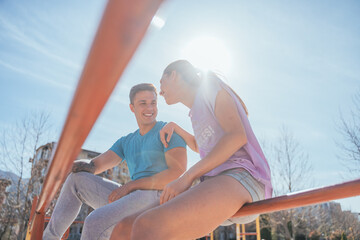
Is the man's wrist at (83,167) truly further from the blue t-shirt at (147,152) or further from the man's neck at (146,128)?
the man's neck at (146,128)

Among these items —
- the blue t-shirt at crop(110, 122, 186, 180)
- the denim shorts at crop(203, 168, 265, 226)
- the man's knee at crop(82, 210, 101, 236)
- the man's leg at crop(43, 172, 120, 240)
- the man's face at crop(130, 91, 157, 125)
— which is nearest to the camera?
the denim shorts at crop(203, 168, 265, 226)

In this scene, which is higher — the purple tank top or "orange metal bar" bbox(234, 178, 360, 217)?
the purple tank top

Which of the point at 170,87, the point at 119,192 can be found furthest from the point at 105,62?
the point at 119,192

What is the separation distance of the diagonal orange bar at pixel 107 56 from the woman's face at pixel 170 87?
1.26 metres

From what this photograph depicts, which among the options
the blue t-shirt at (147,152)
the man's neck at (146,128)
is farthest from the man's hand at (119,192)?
the man's neck at (146,128)

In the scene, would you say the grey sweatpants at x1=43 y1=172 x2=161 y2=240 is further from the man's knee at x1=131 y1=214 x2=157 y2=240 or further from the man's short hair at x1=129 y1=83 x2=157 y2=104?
the man's short hair at x1=129 y1=83 x2=157 y2=104

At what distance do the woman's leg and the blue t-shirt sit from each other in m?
0.92

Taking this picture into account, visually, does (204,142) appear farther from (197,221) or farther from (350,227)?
(350,227)

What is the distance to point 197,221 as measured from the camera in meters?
1.07

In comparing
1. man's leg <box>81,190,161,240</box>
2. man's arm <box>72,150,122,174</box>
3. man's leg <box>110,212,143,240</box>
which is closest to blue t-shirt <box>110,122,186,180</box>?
man's arm <box>72,150,122,174</box>

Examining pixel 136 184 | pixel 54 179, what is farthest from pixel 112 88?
pixel 136 184

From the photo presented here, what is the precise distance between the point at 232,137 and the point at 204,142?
0.91 feet

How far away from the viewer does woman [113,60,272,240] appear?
105 cm

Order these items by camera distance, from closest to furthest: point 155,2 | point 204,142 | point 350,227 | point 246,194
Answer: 1. point 155,2
2. point 246,194
3. point 204,142
4. point 350,227
